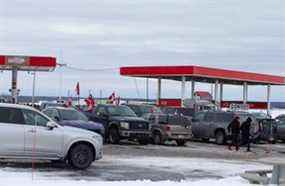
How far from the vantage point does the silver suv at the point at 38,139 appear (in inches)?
729

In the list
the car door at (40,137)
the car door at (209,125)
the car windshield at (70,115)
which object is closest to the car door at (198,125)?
the car door at (209,125)

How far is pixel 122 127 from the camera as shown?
3052 cm

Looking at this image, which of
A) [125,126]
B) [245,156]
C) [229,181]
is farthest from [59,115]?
[229,181]

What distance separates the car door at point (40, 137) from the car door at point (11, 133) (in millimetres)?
154

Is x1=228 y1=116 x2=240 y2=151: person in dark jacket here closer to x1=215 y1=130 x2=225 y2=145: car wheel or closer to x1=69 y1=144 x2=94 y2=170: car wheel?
x1=215 y1=130 x2=225 y2=145: car wheel

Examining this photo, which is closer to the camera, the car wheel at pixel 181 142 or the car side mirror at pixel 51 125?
the car side mirror at pixel 51 125

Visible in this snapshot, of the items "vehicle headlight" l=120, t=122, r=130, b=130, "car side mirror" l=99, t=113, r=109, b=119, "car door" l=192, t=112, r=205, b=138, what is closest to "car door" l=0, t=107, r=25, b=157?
"vehicle headlight" l=120, t=122, r=130, b=130

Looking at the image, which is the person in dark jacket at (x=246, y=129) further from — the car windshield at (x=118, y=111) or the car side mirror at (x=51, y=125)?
the car side mirror at (x=51, y=125)

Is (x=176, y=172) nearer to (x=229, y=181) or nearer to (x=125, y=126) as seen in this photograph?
(x=229, y=181)

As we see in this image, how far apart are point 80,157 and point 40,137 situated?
130 cm

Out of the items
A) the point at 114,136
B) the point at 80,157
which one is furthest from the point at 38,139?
the point at 114,136

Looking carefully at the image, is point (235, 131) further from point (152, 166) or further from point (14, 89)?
point (14, 89)

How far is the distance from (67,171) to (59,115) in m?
8.12

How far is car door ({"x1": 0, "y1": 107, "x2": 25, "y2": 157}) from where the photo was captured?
18.4 metres
